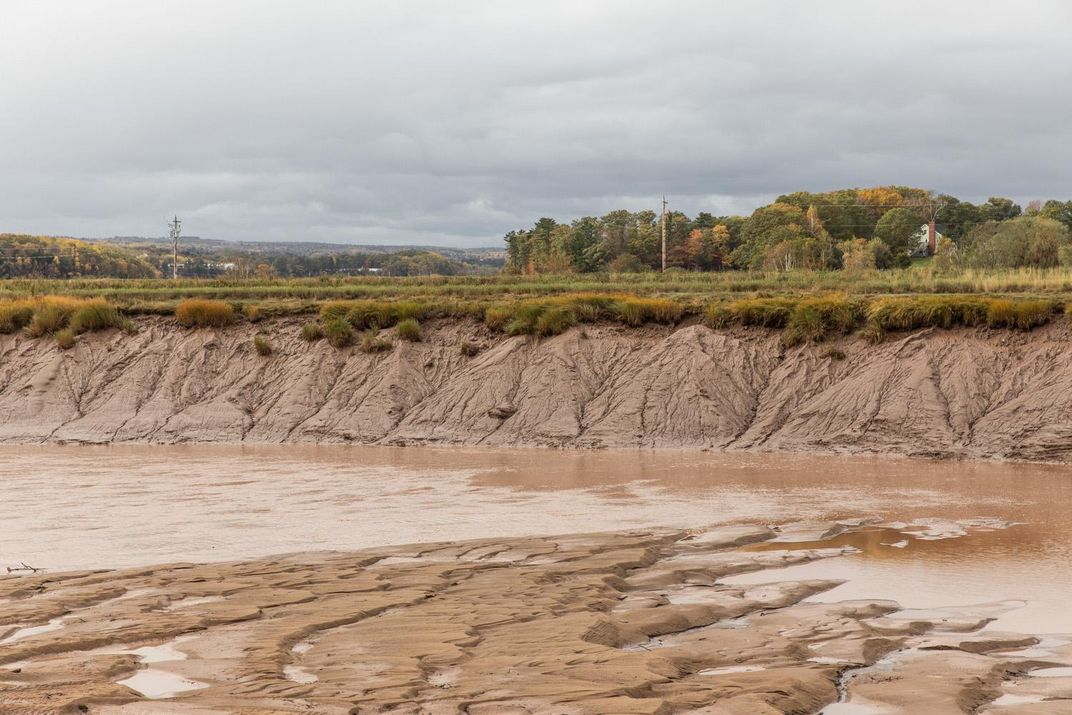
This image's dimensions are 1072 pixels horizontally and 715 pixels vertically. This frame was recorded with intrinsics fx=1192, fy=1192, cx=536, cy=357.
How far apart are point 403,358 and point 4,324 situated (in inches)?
468

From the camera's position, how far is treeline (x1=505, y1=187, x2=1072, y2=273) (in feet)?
246

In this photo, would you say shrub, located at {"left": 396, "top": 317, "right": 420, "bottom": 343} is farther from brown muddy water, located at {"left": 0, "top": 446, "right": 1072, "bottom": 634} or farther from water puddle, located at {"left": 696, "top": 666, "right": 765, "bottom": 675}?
water puddle, located at {"left": 696, "top": 666, "right": 765, "bottom": 675}

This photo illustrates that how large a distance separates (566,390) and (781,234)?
176ft

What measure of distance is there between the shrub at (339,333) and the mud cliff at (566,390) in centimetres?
24

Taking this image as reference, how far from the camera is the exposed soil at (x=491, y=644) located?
24.6 feet

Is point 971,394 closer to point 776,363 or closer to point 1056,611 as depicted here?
point 776,363

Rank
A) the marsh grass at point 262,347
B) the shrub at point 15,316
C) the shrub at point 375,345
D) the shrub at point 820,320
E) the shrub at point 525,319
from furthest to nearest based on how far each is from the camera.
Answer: the shrub at point 15,316 < the marsh grass at point 262,347 < the shrub at point 375,345 < the shrub at point 525,319 < the shrub at point 820,320

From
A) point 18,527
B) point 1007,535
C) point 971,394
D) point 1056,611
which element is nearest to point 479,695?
point 1056,611

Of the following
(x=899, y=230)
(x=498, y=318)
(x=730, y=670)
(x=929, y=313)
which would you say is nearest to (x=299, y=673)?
(x=730, y=670)

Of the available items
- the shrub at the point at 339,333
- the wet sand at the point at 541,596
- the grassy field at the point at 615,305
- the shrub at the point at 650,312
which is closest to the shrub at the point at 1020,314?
the grassy field at the point at 615,305

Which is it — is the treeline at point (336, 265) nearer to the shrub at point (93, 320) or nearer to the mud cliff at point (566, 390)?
the shrub at point (93, 320)

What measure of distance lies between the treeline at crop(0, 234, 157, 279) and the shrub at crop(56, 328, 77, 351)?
6461 centimetres

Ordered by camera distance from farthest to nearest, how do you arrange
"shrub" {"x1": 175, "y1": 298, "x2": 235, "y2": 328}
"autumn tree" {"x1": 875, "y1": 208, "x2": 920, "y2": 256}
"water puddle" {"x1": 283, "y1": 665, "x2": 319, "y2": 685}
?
"autumn tree" {"x1": 875, "y1": 208, "x2": 920, "y2": 256}
"shrub" {"x1": 175, "y1": 298, "x2": 235, "y2": 328}
"water puddle" {"x1": 283, "y1": 665, "x2": 319, "y2": 685}

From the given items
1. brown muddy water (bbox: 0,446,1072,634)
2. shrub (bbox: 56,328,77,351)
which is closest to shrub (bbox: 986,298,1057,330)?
brown muddy water (bbox: 0,446,1072,634)
